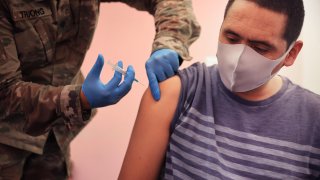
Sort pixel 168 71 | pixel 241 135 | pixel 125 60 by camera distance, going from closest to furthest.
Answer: pixel 241 135 → pixel 168 71 → pixel 125 60

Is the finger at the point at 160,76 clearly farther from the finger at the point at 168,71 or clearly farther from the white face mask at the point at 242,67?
the white face mask at the point at 242,67

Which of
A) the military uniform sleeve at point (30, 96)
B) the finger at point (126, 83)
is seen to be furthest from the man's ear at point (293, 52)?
the military uniform sleeve at point (30, 96)

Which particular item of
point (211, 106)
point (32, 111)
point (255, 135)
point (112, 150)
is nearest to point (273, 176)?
point (255, 135)

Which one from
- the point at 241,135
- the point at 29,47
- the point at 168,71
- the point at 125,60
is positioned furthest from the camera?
the point at 125,60

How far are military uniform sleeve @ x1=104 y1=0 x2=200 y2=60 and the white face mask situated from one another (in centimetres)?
21

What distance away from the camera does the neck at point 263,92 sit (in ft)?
4.04

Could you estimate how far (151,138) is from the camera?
1195mm

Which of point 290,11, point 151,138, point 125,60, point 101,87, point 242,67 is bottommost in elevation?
point 125,60

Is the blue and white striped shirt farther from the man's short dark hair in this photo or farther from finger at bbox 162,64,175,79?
the man's short dark hair

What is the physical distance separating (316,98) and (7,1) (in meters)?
1.09

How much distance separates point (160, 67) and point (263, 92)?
36cm

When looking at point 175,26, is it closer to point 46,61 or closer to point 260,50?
point 260,50

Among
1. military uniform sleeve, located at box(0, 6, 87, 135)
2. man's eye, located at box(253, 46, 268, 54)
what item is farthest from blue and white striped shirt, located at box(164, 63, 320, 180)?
military uniform sleeve, located at box(0, 6, 87, 135)

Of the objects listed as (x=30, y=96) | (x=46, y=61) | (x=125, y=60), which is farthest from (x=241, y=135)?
(x=125, y=60)
